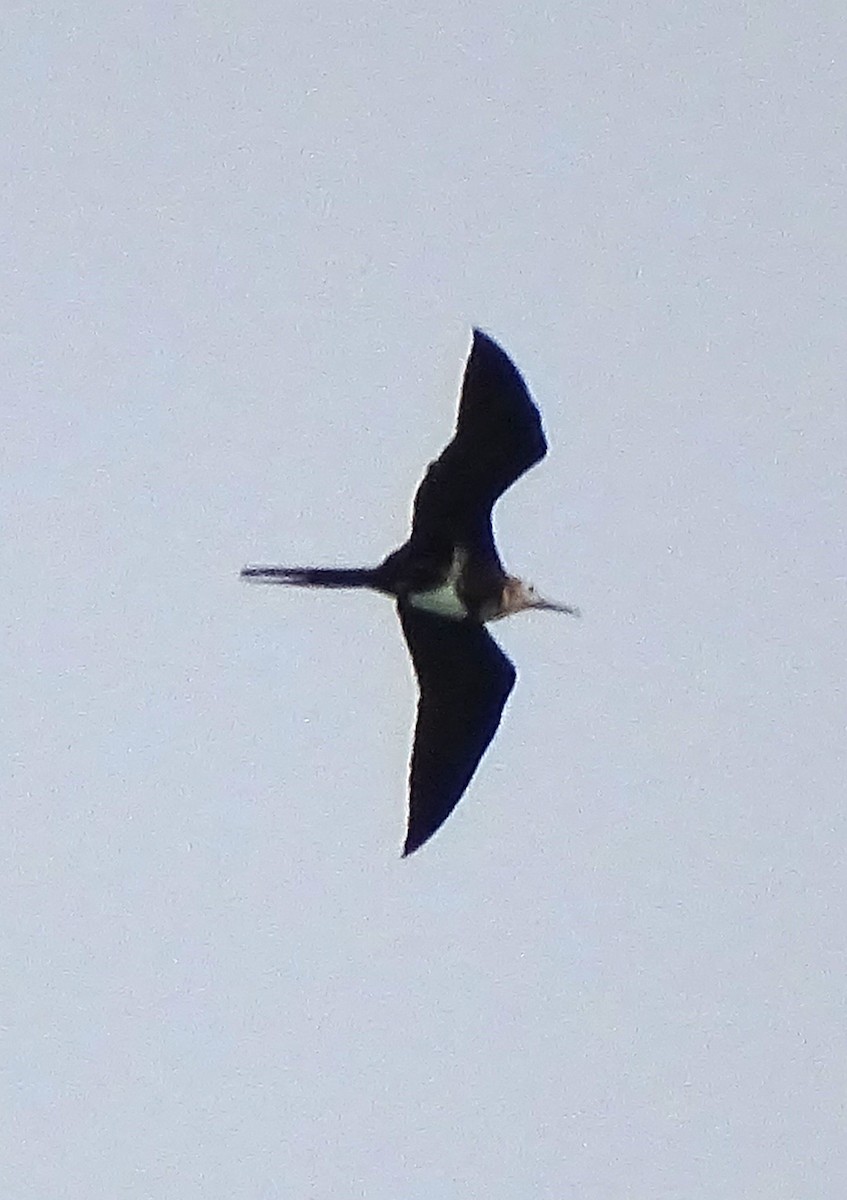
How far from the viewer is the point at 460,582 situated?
22.3 meters

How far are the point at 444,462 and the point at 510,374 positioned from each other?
63 cm

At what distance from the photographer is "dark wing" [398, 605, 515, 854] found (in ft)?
74.8

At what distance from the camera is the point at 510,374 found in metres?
21.5

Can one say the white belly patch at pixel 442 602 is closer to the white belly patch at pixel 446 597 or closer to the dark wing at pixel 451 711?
the white belly patch at pixel 446 597

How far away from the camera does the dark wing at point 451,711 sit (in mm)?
22812

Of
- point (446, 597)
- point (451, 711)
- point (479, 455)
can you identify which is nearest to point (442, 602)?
point (446, 597)

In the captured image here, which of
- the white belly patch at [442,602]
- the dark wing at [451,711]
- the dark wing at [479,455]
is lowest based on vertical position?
the dark wing at [451,711]

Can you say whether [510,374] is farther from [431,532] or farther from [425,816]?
[425,816]

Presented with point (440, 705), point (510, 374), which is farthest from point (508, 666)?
point (510, 374)

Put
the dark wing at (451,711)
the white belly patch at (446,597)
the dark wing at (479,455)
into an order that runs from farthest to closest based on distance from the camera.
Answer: the dark wing at (451,711)
the white belly patch at (446,597)
the dark wing at (479,455)

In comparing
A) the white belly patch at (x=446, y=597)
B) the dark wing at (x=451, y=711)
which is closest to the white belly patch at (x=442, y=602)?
the white belly patch at (x=446, y=597)

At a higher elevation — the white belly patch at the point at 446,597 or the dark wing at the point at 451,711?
the white belly patch at the point at 446,597

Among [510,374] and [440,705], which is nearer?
[510,374]

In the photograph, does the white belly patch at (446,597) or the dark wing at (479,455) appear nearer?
the dark wing at (479,455)
